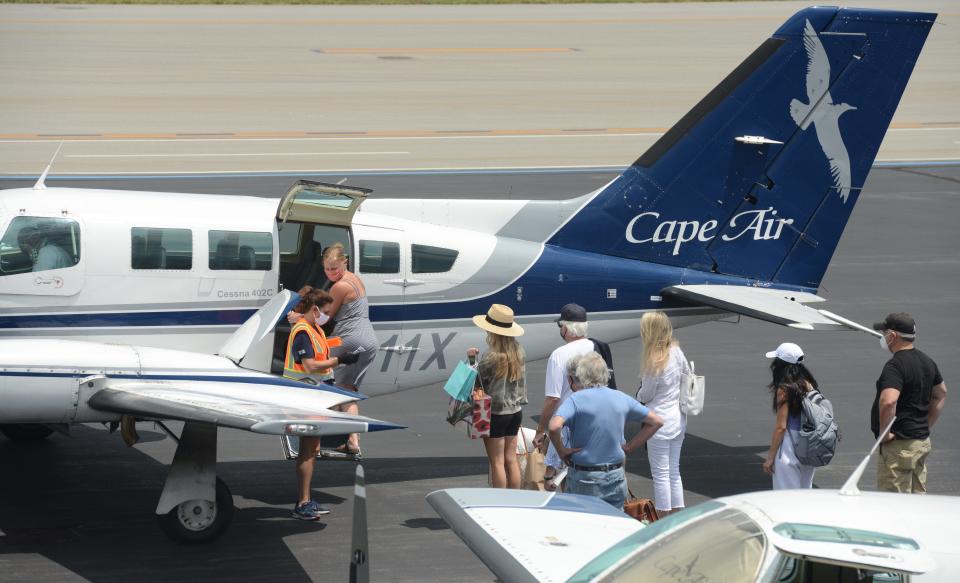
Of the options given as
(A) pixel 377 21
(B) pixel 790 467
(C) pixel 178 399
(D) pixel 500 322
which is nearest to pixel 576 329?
(D) pixel 500 322

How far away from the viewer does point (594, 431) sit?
7.91 metres

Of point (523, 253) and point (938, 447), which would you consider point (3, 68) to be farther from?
point (938, 447)

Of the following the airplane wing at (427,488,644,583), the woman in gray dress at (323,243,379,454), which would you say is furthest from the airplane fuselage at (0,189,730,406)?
the airplane wing at (427,488,644,583)

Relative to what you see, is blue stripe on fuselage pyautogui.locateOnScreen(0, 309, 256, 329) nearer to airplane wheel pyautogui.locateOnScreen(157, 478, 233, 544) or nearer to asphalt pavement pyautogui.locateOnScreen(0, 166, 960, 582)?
asphalt pavement pyautogui.locateOnScreen(0, 166, 960, 582)

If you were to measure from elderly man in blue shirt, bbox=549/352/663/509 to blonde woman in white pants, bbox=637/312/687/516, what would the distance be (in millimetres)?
922

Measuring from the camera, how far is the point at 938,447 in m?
11.3

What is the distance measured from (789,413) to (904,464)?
1.02 metres

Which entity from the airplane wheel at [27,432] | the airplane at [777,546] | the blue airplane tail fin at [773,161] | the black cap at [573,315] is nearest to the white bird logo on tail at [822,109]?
the blue airplane tail fin at [773,161]

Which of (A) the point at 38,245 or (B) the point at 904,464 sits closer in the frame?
(B) the point at 904,464

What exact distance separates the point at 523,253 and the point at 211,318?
114 inches

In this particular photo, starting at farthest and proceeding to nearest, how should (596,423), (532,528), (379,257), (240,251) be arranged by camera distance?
(379,257)
(240,251)
(596,423)
(532,528)

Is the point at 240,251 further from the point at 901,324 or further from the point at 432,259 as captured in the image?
the point at 901,324

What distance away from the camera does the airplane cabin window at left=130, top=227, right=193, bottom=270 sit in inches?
396

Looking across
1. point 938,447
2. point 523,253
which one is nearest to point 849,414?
point 938,447
